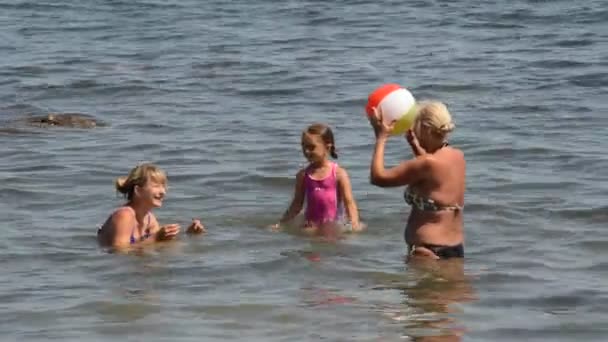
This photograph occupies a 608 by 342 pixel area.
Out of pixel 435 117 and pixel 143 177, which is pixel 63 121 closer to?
pixel 143 177

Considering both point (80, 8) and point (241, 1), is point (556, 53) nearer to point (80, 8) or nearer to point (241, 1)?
point (241, 1)

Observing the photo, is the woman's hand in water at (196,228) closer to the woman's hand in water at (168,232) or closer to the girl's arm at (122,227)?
the woman's hand in water at (168,232)

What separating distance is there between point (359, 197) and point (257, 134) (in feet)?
9.87

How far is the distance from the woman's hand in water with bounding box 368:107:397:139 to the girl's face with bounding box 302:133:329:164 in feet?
5.57

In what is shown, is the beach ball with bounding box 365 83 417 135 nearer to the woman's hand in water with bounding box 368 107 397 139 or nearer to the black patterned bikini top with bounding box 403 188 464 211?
the woman's hand in water with bounding box 368 107 397 139

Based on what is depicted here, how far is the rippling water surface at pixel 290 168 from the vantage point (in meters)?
7.68

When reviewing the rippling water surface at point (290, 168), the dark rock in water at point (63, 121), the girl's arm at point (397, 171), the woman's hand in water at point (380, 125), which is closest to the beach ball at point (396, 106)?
the woman's hand in water at point (380, 125)

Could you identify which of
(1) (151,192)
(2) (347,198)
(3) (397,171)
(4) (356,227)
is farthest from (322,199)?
(3) (397,171)

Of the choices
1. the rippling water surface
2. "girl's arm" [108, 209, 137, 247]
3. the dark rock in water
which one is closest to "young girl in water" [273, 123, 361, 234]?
the rippling water surface

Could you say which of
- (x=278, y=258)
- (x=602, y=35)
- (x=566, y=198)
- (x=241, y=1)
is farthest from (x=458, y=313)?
(x=241, y=1)

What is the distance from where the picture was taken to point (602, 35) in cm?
2025

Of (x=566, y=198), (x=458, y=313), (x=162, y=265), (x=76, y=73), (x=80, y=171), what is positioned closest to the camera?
(x=458, y=313)

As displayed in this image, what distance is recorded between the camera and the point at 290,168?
12.4 metres

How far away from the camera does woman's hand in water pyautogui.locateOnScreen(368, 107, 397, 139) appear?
7926mm
